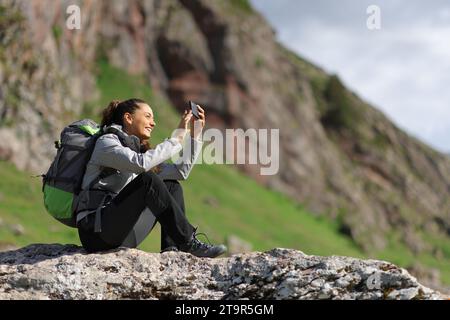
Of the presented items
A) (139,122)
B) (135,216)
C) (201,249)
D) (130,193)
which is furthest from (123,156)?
(201,249)

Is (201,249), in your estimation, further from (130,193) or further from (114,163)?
(114,163)

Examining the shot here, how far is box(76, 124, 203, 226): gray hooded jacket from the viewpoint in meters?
6.92

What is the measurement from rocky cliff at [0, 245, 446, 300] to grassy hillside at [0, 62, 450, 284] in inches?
480

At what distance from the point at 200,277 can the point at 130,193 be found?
123 cm

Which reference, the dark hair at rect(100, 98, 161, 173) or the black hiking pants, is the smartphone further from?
the black hiking pants

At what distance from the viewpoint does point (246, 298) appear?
20.3ft

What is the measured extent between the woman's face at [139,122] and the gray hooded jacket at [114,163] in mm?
284

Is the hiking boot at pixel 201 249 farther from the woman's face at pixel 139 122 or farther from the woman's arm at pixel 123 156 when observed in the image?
the woman's face at pixel 139 122

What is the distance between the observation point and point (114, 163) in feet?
23.0

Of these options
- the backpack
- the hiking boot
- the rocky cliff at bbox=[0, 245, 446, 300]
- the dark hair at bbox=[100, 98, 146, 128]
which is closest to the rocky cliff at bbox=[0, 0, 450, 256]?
the dark hair at bbox=[100, 98, 146, 128]

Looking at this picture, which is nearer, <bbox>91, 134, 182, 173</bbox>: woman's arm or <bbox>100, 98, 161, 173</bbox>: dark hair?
<bbox>91, 134, 182, 173</bbox>: woman's arm
